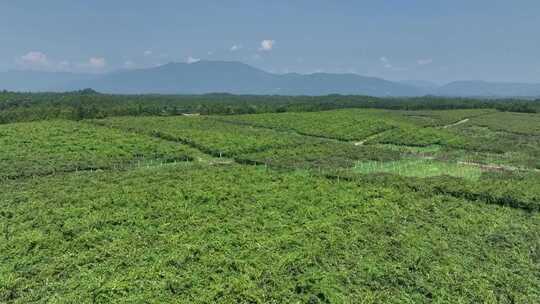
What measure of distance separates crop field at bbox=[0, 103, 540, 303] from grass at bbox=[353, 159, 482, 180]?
0.78ft

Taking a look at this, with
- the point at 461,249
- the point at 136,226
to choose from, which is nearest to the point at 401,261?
the point at 461,249

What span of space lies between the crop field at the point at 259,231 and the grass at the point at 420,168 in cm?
24

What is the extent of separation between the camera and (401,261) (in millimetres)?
15531

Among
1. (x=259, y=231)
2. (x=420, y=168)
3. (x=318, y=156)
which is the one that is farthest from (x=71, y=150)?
(x=420, y=168)

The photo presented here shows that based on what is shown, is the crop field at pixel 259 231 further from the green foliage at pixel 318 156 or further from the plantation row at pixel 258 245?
the green foliage at pixel 318 156

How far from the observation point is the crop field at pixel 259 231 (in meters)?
13.4

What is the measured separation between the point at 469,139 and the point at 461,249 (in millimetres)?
35944

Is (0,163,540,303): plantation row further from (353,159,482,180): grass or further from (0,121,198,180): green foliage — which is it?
(353,159,482,180): grass

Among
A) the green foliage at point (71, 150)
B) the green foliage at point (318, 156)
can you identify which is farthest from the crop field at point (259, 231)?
the green foliage at point (318, 156)

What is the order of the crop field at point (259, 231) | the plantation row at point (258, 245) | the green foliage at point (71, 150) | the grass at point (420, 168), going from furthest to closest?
the grass at point (420, 168), the green foliage at point (71, 150), the crop field at point (259, 231), the plantation row at point (258, 245)

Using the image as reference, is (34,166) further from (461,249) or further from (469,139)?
(469,139)

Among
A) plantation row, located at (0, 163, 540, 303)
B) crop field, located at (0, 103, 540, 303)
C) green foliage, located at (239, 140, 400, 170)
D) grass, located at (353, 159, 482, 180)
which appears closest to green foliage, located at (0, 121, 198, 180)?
crop field, located at (0, 103, 540, 303)

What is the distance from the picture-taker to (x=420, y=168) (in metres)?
33.7

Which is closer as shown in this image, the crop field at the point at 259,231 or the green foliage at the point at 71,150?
the crop field at the point at 259,231
